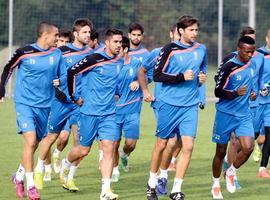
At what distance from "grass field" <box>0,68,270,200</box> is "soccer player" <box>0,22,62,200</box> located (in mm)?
888

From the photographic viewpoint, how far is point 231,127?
13.1 meters

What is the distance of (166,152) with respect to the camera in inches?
517

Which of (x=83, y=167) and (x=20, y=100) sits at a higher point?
(x=20, y=100)

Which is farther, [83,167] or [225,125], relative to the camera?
[83,167]

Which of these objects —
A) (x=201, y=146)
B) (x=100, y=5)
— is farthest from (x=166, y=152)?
(x=100, y=5)

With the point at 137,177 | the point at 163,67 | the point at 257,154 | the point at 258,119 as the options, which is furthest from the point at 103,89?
the point at 257,154

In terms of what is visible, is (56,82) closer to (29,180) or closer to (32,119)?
(32,119)

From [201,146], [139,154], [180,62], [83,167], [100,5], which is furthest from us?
[100,5]

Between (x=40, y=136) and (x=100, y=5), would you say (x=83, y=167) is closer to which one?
(x=40, y=136)

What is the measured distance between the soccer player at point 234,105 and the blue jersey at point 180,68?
44 cm

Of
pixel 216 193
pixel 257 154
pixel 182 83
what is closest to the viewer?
pixel 182 83

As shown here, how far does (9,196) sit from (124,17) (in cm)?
2289

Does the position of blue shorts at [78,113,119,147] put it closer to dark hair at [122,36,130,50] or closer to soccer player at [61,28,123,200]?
soccer player at [61,28,123,200]

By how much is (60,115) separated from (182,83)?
2584mm
